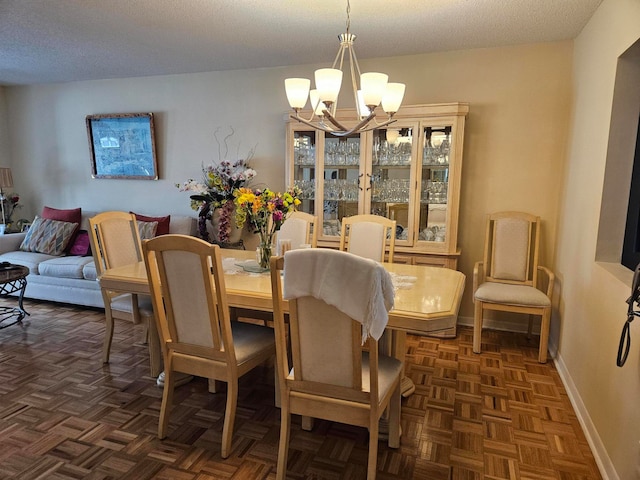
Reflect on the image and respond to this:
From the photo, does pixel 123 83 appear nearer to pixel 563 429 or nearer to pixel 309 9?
pixel 309 9

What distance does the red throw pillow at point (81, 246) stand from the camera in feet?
14.3

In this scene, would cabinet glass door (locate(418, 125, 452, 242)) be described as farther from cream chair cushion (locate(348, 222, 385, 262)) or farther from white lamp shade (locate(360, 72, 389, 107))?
white lamp shade (locate(360, 72, 389, 107))

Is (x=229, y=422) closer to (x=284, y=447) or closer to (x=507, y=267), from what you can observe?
(x=284, y=447)

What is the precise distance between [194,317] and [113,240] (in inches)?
51.2

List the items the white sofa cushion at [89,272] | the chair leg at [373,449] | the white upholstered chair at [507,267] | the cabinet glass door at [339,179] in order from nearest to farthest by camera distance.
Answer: the chair leg at [373,449]
the white upholstered chair at [507,267]
the cabinet glass door at [339,179]
the white sofa cushion at [89,272]

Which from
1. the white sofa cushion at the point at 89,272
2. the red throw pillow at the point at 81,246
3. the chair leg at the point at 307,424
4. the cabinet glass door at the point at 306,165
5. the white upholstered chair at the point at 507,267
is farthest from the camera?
the red throw pillow at the point at 81,246

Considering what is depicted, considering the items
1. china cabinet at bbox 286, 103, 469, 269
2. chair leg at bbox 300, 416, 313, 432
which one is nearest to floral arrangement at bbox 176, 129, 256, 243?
china cabinet at bbox 286, 103, 469, 269

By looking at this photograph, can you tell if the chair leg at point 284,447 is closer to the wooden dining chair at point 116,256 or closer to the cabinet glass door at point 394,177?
the wooden dining chair at point 116,256

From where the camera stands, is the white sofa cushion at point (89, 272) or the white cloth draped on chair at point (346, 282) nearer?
the white cloth draped on chair at point (346, 282)

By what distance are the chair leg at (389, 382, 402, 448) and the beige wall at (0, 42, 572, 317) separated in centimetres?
197

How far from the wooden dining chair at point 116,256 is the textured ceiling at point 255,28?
4.49 feet

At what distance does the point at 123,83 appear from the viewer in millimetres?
4719

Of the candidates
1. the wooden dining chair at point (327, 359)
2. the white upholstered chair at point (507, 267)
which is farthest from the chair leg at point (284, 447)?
the white upholstered chair at point (507, 267)

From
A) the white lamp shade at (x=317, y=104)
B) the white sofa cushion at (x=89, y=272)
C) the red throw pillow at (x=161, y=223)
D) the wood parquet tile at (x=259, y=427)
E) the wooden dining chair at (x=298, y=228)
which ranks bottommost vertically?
the wood parquet tile at (x=259, y=427)
